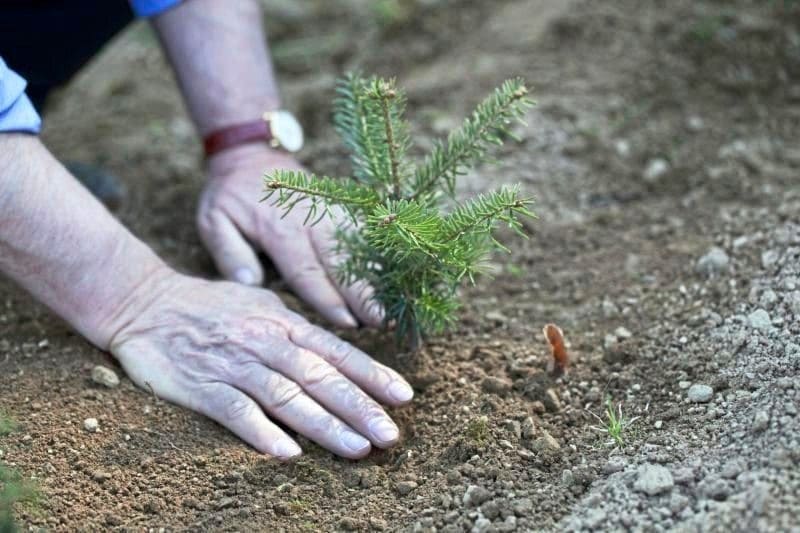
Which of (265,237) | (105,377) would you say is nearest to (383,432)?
(105,377)

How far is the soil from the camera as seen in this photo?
2021mm

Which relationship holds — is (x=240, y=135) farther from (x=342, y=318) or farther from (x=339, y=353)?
(x=339, y=353)

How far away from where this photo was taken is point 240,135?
2.99 metres

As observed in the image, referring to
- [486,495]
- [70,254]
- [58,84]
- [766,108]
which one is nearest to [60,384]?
[70,254]

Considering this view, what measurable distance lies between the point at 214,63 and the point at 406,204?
4.14ft

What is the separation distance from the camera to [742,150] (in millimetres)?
3268

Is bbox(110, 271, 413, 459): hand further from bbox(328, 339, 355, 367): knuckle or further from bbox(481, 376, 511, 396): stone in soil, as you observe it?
bbox(481, 376, 511, 396): stone in soil

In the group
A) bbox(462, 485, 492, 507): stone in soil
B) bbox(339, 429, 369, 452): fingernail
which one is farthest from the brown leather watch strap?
bbox(462, 485, 492, 507): stone in soil

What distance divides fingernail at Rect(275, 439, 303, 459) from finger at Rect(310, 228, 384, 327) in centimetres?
42

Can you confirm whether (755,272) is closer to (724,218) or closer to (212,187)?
(724,218)

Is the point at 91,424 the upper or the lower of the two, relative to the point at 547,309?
upper

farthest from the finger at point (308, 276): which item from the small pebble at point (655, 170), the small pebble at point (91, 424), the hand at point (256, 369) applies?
the small pebble at point (655, 170)

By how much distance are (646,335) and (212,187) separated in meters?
1.32

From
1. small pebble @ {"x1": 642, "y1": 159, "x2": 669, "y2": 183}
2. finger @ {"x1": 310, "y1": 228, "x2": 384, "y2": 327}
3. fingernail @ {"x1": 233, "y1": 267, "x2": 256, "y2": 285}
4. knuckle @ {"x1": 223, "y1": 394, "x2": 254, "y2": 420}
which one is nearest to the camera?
knuckle @ {"x1": 223, "y1": 394, "x2": 254, "y2": 420}
